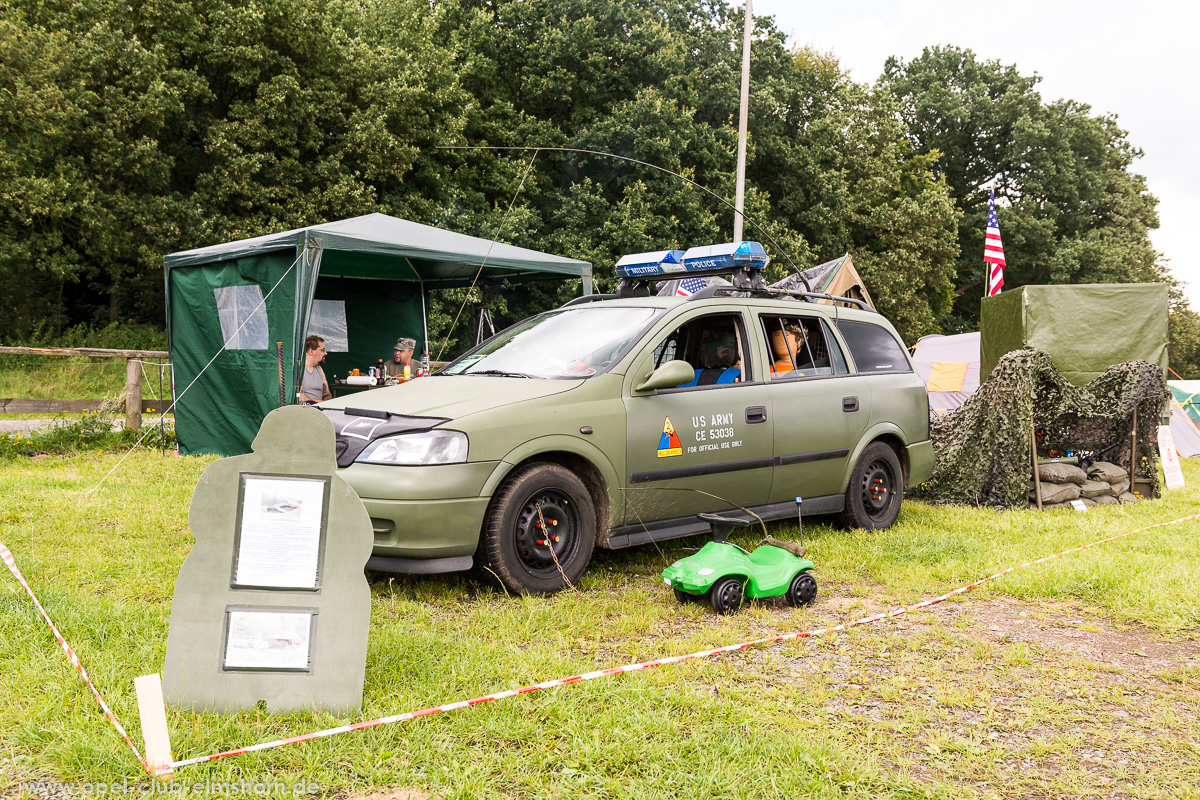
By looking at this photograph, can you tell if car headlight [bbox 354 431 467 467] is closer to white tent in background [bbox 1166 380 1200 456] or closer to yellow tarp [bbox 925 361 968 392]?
white tent in background [bbox 1166 380 1200 456]

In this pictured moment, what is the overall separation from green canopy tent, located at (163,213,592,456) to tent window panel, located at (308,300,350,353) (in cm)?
67

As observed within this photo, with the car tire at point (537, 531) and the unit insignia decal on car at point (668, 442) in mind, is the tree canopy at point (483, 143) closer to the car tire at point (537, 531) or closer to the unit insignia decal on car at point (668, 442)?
the unit insignia decal on car at point (668, 442)

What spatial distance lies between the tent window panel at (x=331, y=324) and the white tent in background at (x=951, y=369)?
10.1 meters

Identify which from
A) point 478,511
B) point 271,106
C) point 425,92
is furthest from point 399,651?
point 425,92

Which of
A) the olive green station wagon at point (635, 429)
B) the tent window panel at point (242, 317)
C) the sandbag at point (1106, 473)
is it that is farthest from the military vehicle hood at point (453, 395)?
the sandbag at point (1106, 473)

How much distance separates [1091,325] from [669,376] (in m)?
7.69

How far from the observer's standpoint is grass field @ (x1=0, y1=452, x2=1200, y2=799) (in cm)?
270

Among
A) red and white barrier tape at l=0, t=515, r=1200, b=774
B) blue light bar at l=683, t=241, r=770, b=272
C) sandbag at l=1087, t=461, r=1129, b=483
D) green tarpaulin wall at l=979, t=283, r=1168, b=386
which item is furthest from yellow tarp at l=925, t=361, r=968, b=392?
red and white barrier tape at l=0, t=515, r=1200, b=774

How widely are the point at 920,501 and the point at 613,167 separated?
17.9m

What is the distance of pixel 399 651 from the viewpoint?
3639 mm

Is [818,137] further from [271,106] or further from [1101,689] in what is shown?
[1101,689]

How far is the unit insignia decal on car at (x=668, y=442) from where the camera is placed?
5.10 meters

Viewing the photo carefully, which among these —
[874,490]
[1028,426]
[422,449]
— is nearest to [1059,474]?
[1028,426]

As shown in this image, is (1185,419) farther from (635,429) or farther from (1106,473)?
(635,429)
